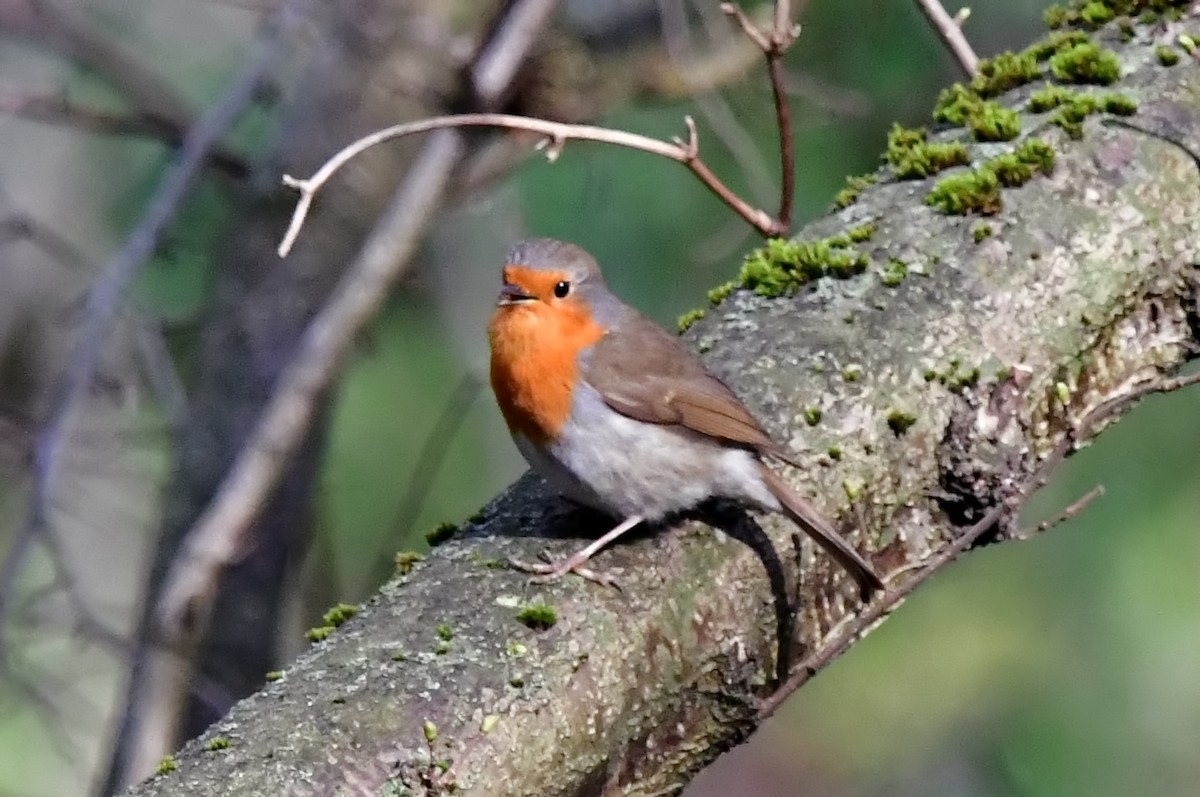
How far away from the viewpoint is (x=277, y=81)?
4250 millimetres

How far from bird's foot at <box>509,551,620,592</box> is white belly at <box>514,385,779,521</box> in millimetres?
333

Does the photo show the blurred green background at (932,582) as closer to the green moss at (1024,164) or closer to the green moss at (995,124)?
the green moss at (995,124)

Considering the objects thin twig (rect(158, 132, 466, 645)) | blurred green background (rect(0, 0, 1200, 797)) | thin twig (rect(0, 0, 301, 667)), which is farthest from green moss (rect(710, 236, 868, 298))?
thin twig (rect(0, 0, 301, 667))

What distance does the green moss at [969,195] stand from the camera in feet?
8.56

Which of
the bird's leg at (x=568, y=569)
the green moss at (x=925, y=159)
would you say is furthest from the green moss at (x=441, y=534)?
the green moss at (x=925, y=159)

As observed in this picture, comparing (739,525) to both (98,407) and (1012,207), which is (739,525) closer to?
(1012,207)

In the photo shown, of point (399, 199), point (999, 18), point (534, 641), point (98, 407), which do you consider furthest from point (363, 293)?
point (999, 18)

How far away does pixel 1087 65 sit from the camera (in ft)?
9.53

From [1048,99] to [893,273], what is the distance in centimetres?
65

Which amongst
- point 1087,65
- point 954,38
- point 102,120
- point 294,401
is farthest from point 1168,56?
point 102,120

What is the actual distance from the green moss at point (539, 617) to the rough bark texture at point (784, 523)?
2 cm

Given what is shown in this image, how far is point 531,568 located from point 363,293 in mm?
1660

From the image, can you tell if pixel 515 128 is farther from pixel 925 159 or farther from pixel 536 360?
pixel 925 159

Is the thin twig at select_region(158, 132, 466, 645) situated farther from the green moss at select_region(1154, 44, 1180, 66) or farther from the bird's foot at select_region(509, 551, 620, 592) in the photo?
the green moss at select_region(1154, 44, 1180, 66)
